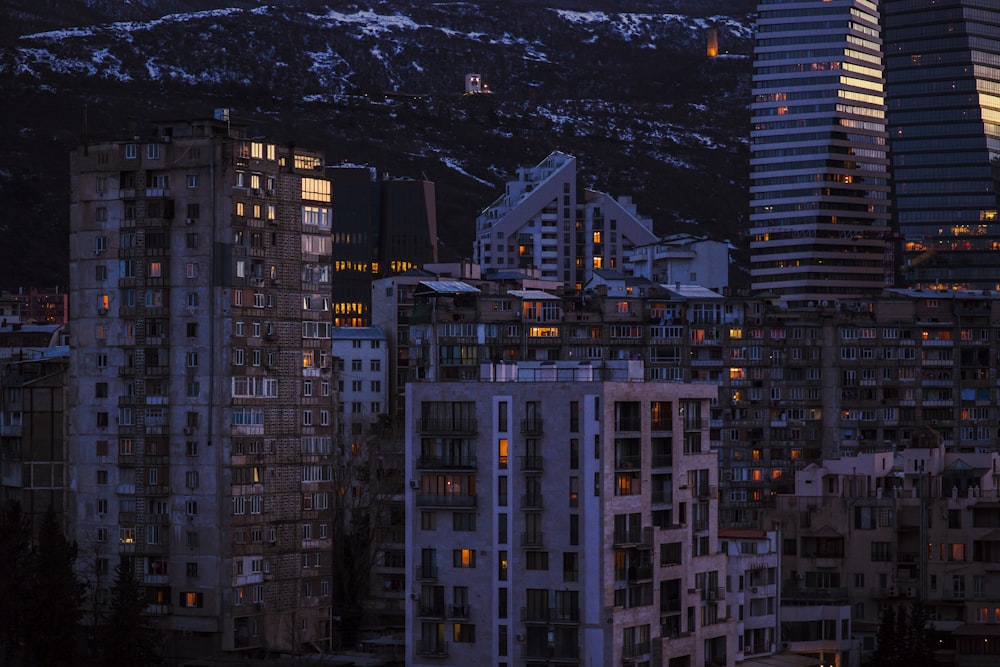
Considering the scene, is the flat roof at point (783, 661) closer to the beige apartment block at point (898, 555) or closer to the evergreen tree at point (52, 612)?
the beige apartment block at point (898, 555)

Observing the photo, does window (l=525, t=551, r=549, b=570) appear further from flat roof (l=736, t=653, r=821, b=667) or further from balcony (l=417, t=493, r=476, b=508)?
flat roof (l=736, t=653, r=821, b=667)

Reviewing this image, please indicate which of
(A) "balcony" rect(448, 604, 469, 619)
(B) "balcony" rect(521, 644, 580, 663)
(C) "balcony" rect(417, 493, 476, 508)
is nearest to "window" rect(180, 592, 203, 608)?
(C) "balcony" rect(417, 493, 476, 508)

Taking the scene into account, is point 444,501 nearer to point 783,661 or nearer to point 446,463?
point 446,463

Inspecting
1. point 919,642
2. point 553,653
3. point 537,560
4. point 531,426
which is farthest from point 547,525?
point 919,642

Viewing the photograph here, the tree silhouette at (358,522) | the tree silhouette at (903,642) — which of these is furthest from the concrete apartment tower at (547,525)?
the tree silhouette at (358,522)

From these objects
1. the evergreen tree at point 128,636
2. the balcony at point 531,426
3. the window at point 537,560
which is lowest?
the evergreen tree at point 128,636

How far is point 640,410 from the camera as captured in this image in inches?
4513

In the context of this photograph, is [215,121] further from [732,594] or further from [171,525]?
[732,594]

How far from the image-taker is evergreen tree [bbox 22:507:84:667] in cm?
12425

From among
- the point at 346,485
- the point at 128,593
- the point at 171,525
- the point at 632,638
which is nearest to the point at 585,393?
the point at 632,638

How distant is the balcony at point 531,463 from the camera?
112 metres

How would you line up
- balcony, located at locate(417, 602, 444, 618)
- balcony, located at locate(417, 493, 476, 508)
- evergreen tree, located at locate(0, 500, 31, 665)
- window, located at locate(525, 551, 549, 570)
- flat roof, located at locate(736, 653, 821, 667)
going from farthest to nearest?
1. evergreen tree, located at locate(0, 500, 31, 665)
2. flat roof, located at locate(736, 653, 821, 667)
3. balcony, located at locate(417, 493, 476, 508)
4. balcony, located at locate(417, 602, 444, 618)
5. window, located at locate(525, 551, 549, 570)

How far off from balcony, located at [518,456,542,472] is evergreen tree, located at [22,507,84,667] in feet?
106

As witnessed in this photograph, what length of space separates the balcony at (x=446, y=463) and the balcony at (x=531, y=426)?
3570 millimetres
